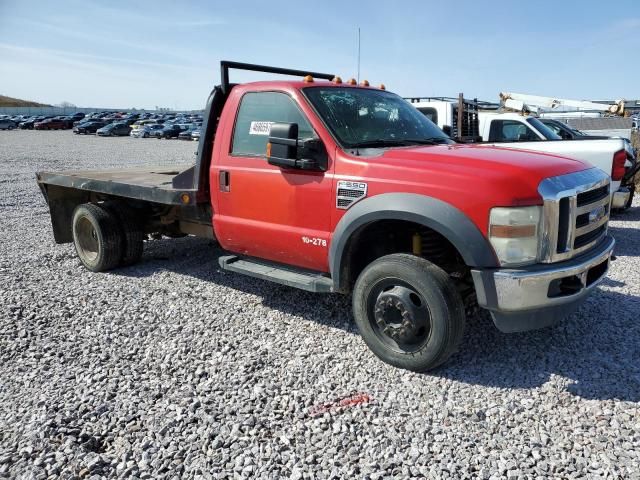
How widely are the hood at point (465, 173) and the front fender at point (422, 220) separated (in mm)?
52

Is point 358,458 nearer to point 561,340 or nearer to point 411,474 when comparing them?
point 411,474

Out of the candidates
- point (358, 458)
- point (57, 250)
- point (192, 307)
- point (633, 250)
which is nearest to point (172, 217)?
point (192, 307)

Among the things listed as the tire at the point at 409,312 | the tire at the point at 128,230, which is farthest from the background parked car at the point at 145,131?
the tire at the point at 409,312

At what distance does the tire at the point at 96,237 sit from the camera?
568 centimetres

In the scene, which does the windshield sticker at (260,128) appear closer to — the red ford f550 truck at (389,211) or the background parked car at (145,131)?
the red ford f550 truck at (389,211)

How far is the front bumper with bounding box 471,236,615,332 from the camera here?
309 cm

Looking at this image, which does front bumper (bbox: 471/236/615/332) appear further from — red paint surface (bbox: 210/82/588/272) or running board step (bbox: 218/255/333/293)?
running board step (bbox: 218/255/333/293)

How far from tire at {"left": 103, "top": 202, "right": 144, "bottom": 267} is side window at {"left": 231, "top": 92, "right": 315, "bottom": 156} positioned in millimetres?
2062

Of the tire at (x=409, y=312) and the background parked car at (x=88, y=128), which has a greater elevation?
the background parked car at (x=88, y=128)

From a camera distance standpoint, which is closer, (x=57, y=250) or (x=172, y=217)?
(x=172, y=217)

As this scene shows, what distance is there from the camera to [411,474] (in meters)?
2.55

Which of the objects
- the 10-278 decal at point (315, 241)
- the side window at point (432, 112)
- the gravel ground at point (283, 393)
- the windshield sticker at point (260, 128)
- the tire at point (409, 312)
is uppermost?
the side window at point (432, 112)

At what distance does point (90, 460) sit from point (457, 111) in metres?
9.07

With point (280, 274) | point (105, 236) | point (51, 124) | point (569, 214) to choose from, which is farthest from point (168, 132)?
point (569, 214)
